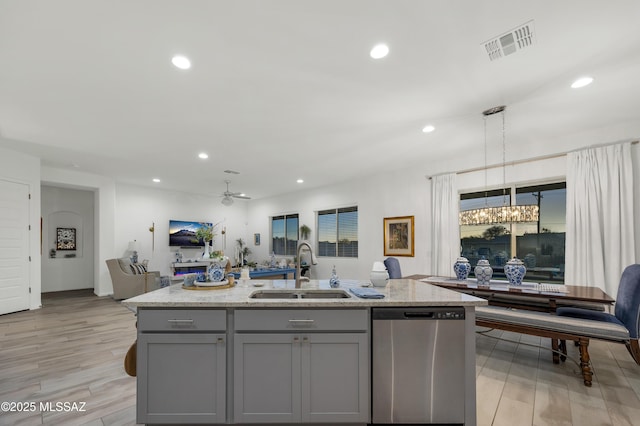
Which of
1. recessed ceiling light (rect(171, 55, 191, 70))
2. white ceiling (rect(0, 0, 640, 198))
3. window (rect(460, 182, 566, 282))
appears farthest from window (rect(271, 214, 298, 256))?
recessed ceiling light (rect(171, 55, 191, 70))

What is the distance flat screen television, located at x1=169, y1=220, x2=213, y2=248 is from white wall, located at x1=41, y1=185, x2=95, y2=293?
2.16 m

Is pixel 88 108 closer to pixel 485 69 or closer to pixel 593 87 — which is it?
pixel 485 69

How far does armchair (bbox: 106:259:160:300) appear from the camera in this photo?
6285 mm

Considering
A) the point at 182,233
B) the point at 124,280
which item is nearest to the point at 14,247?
the point at 124,280

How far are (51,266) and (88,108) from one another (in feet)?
21.2

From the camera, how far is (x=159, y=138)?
4.23 metres

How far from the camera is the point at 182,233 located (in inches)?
Answer: 337

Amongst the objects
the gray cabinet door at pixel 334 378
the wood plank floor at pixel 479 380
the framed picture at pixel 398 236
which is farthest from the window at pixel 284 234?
the gray cabinet door at pixel 334 378

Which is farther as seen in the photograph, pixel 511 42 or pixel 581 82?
pixel 581 82

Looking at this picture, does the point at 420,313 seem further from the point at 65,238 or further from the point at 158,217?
the point at 65,238

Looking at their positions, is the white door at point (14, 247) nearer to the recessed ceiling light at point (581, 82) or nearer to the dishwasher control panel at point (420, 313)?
the dishwasher control panel at point (420, 313)

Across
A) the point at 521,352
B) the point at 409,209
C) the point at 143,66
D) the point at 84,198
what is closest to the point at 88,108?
the point at 143,66

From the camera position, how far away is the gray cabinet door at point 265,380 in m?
1.85

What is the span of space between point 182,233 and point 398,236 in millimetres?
6236
